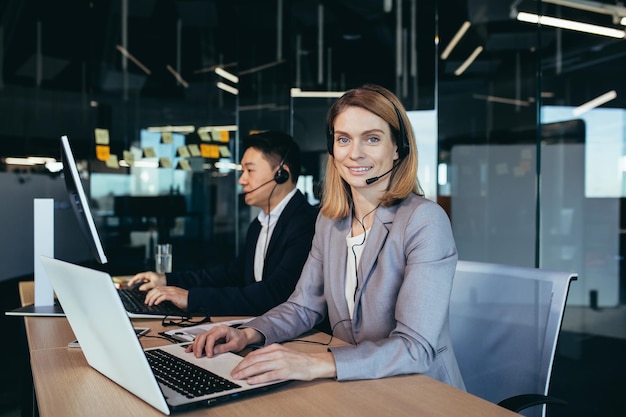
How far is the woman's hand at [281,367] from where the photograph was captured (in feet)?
3.37

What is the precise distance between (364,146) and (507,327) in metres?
0.61

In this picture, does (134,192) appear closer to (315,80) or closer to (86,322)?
(315,80)

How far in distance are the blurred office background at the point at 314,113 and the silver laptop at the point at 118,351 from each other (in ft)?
8.59

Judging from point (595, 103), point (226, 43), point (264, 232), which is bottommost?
point (264, 232)

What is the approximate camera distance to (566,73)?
4.09 metres

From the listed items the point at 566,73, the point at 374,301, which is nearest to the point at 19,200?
the point at 374,301

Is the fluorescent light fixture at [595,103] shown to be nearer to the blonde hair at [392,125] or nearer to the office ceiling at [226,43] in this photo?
the office ceiling at [226,43]

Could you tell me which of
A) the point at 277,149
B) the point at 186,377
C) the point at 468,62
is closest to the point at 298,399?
the point at 186,377

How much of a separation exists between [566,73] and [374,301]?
3.48 m

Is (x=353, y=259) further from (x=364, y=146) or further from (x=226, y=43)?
(x=226, y=43)

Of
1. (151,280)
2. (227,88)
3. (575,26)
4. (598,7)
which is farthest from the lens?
(227,88)

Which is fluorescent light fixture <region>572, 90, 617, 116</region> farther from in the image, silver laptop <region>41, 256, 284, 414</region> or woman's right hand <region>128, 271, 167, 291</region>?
silver laptop <region>41, 256, 284, 414</region>

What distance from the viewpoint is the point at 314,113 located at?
4.90 m

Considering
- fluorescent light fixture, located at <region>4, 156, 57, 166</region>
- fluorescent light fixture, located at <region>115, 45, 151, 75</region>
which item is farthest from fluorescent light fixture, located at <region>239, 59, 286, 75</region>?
fluorescent light fixture, located at <region>4, 156, 57, 166</region>
